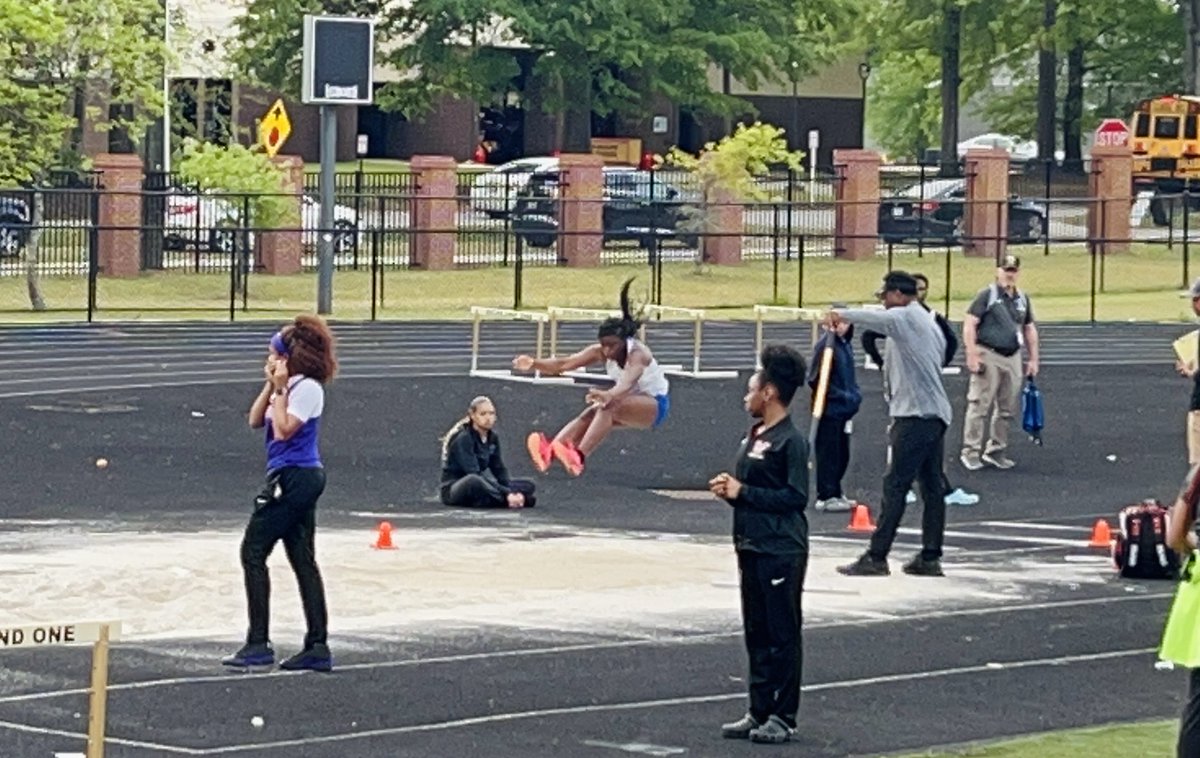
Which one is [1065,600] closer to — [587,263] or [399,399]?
[399,399]

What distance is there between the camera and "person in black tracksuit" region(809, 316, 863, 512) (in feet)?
64.0

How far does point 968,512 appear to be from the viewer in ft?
65.3

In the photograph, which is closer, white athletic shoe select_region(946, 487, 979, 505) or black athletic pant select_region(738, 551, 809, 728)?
black athletic pant select_region(738, 551, 809, 728)

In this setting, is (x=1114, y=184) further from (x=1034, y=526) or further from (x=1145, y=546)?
(x=1145, y=546)

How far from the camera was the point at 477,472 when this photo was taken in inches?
768

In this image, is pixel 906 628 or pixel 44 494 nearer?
pixel 906 628

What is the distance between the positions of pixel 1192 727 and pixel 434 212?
134ft

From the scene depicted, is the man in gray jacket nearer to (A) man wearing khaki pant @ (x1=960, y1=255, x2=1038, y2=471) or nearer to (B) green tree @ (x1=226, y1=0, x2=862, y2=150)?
(A) man wearing khaki pant @ (x1=960, y1=255, x2=1038, y2=471)

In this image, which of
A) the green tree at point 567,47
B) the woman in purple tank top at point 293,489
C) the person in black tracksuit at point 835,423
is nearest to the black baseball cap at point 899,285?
the person in black tracksuit at point 835,423

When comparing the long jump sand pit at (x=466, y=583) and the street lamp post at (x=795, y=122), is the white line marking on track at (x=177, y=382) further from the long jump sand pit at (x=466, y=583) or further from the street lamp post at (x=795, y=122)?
the street lamp post at (x=795, y=122)

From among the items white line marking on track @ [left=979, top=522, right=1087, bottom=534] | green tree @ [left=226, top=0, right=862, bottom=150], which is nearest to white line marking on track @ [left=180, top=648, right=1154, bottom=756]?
white line marking on track @ [left=979, top=522, right=1087, bottom=534]

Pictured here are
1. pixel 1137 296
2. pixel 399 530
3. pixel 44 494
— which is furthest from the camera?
pixel 1137 296

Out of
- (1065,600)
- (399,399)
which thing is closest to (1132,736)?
(1065,600)

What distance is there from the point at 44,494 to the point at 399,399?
8092 mm
